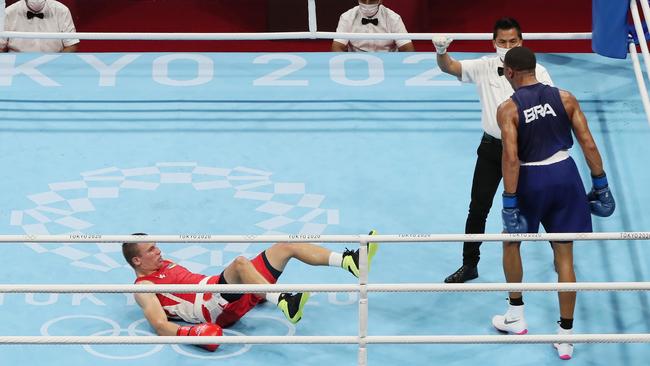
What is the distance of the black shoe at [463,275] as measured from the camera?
6.26 metres

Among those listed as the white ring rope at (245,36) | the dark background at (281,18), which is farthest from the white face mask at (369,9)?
the dark background at (281,18)

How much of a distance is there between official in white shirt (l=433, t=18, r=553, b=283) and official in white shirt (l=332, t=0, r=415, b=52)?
7.55 ft

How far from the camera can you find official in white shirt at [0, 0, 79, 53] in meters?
8.58

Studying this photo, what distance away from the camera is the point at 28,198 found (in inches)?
273

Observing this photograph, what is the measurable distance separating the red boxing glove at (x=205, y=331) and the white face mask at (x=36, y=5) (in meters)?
3.68

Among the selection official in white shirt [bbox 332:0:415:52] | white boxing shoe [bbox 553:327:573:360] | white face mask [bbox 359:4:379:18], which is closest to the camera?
white boxing shoe [bbox 553:327:573:360]

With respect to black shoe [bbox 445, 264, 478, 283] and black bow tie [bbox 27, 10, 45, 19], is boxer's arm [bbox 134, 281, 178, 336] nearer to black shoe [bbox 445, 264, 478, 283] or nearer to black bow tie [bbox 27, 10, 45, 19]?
black shoe [bbox 445, 264, 478, 283]

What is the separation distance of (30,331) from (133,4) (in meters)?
5.14

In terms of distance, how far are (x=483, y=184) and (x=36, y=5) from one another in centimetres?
404

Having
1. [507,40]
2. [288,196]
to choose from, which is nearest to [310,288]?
[507,40]

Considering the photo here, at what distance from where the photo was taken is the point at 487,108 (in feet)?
20.1

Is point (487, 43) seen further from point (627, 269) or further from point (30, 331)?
point (30, 331)

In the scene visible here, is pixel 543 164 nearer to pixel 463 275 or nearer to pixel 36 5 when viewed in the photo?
pixel 463 275

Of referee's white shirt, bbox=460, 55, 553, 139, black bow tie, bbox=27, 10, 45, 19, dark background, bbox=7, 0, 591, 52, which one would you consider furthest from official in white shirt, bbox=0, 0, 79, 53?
referee's white shirt, bbox=460, 55, 553, 139
